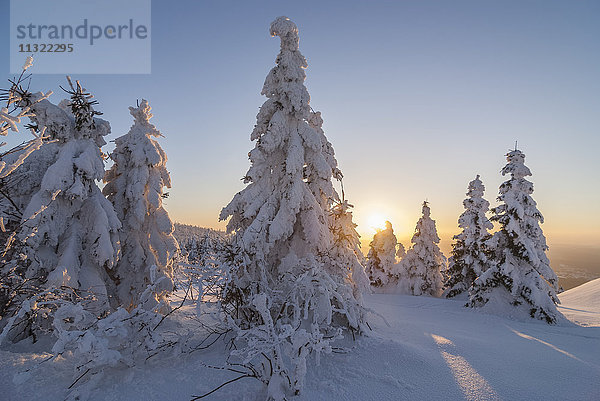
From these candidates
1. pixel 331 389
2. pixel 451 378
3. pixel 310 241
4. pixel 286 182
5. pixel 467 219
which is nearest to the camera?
pixel 331 389

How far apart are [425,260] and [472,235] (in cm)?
635

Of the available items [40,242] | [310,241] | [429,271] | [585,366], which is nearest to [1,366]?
[40,242]

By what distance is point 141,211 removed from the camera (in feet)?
45.2

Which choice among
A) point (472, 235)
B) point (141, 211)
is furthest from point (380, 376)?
point (472, 235)

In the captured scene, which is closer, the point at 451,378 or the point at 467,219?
the point at 451,378

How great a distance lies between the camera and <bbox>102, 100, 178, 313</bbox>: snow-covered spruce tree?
1375cm

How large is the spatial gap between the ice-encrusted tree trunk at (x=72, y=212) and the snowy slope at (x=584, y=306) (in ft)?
76.9

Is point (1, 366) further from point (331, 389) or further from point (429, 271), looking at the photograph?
point (429, 271)

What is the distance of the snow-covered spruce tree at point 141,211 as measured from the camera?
1375 cm

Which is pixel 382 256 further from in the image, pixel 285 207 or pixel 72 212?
pixel 72 212

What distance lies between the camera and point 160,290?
14.1 meters

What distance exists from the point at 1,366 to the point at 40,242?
Answer: 17.1 ft

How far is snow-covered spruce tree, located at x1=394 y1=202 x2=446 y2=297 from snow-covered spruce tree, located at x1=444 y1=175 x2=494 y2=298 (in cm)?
271

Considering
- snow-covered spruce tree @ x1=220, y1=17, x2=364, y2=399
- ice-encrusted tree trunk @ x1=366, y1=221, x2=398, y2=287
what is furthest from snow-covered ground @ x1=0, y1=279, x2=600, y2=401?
ice-encrusted tree trunk @ x1=366, y1=221, x2=398, y2=287
